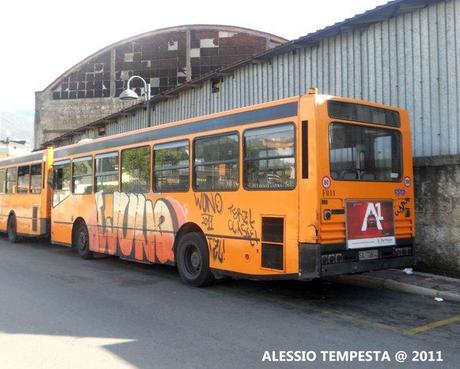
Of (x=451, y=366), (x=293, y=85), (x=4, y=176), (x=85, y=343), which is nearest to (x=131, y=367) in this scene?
(x=85, y=343)

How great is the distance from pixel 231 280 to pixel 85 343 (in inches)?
162

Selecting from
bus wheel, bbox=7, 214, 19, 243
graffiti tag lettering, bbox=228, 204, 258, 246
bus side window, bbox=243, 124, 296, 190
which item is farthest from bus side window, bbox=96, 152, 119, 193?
bus wheel, bbox=7, 214, 19, 243

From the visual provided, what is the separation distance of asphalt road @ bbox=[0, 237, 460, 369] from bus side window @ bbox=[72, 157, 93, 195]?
125 inches

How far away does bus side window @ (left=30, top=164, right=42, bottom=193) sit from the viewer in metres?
15.1

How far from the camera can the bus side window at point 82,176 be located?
1216 centimetres

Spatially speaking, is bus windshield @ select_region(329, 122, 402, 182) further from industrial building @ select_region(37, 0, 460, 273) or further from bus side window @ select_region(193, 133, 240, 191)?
industrial building @ select_region(37, 0, 460, 273)

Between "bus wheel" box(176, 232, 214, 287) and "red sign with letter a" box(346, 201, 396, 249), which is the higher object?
"red sign with letter a" box(346, 201, 396, 249)

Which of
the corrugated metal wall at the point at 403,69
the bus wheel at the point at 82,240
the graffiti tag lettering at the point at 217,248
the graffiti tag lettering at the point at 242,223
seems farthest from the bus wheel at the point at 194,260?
the corrugated metal wall at the point at 403,69

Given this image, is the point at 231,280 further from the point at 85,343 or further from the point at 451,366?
the point at 451,366

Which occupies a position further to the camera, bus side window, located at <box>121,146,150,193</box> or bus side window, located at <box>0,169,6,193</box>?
bus side window, located at <box>0,169,6,193</box>

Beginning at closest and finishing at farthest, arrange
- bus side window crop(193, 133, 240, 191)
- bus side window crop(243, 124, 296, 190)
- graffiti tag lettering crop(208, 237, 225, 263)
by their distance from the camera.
Answer: bus side window crop(243, 124, 296, 190) < bus side window crop(193, 133, 240, 191) < graffiti tag lettering crop(208, 237, 225, 263)

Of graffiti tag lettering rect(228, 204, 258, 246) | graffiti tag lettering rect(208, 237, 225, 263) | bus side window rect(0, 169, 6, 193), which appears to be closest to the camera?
graffiti tag lettering rect(228, 204, 258, 246)

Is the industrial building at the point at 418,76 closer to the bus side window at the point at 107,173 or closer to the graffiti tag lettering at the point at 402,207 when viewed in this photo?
the graffiti tag lettering at the point at 402,207

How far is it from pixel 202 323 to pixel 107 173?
237 inches
